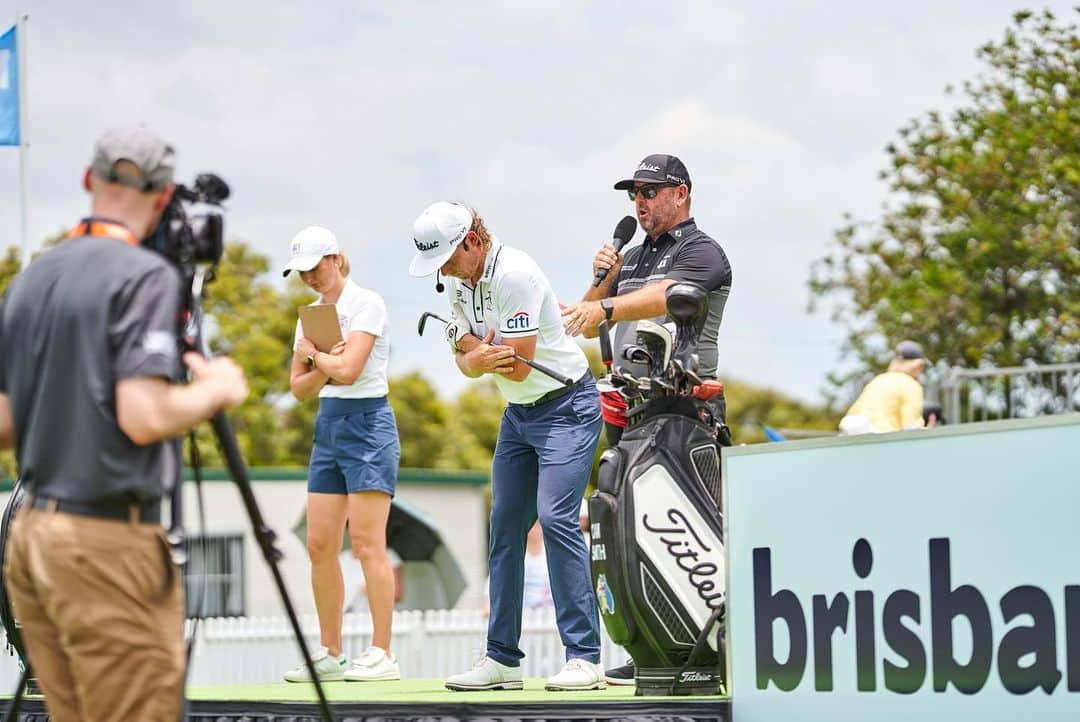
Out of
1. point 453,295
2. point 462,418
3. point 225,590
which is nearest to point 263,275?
point 462,418

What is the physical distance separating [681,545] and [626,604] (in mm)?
272

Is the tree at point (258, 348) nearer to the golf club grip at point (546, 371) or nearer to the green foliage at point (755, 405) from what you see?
the green foliage at point (755, 405)

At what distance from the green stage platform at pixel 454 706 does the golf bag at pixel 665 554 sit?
0.69 feet

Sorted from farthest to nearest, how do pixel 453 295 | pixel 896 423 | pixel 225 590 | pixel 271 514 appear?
pixel 225 590
pixel 271 514
pixel 896 423
pixel 453 295

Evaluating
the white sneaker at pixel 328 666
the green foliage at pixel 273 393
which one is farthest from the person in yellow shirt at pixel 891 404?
the green foliage at pixel 273 393

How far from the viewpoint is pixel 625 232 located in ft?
22.4

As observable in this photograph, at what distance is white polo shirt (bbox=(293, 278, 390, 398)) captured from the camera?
6.99 m

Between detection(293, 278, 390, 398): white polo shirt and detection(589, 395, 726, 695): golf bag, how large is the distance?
1.56m

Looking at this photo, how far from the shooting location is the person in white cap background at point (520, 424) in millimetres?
6117

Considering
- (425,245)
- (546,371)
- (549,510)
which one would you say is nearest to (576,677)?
(549,510)

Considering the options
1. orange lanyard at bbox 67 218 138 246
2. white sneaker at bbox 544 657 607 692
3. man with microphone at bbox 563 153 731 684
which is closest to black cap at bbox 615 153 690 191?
man with microphone at bbox 563 153 731 684

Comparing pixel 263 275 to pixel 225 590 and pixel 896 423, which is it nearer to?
pixel 225 590

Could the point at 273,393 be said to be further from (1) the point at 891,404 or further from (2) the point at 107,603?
(2) the point at 107,603

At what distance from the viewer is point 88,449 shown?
3.53 m
